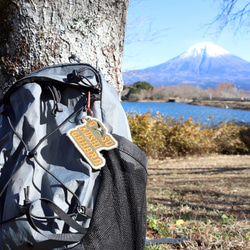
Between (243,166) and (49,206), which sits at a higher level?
(49,206)

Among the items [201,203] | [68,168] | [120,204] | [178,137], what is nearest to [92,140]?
[68,168]

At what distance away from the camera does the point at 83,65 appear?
1.38 meters

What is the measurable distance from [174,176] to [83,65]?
4259 millimetres

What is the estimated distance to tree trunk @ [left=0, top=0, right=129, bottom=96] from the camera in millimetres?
1664

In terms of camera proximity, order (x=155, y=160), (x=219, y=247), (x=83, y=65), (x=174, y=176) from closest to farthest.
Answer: (x=83, y=65) → (x=219, y=247) → (x=174, y=176) → (x=155, y=160)

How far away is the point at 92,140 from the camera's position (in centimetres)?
123

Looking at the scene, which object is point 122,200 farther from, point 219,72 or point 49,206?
point 219,72

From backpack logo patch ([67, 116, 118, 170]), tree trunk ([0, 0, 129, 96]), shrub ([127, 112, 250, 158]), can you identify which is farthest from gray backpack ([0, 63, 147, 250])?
shrub ([127, 112, 250, 158])

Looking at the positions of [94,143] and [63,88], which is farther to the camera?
[63,88]

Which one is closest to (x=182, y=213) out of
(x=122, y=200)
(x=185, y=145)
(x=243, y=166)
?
(x=122, y=200)

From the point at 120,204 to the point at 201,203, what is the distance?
2.29 meters

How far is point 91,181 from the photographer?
1.18 meters


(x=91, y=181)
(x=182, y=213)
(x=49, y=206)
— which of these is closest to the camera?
(x=49, y=206)

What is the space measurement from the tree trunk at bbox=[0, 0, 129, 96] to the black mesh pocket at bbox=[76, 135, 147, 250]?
2.69 ft
